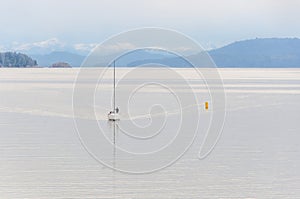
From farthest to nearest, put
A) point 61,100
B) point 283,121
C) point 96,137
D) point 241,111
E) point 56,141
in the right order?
point 61,100 → point 241,111 → point 283,121 → point 96,137 → point 56,141

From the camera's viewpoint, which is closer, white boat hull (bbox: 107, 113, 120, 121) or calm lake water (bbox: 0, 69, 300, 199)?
calm lake water (bbox: 0, 69, 300, 199)

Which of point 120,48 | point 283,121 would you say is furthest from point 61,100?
point 120,48

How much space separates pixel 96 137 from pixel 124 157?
655 cm

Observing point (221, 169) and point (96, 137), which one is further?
point (96, 137)

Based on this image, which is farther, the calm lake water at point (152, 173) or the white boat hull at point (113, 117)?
the white boat hull at point (113, 117)

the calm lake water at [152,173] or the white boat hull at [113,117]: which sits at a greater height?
the white boat hull at [113,117]

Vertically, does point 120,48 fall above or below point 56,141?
above

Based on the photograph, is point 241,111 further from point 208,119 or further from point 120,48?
point 120,48

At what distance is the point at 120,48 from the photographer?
17.8 meters

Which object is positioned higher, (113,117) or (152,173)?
(113,117)

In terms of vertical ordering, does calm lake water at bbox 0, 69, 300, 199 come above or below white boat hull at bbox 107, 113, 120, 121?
below

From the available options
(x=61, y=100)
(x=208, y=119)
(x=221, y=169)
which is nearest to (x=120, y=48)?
(x=221, y=169)

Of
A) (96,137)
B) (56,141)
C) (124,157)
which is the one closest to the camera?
(124,157)

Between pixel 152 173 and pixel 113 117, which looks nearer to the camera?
pixel 152 173
